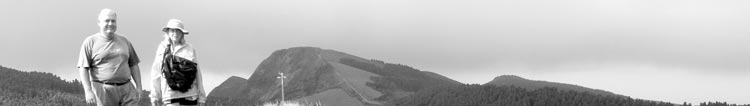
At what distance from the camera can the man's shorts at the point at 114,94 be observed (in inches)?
422

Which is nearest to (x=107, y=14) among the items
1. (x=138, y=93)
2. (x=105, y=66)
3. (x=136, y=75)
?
(x=105, y=66)

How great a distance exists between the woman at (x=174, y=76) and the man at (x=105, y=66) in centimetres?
46

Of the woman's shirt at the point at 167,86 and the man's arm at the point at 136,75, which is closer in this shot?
the woman's shirt at the point at 167,86

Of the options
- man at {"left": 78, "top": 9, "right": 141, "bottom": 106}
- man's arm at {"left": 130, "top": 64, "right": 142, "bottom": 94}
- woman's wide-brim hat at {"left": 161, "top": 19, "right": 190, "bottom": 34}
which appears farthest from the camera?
man's arm at {"left": 130, "top": 64, "right": 142, "bottom": 94}

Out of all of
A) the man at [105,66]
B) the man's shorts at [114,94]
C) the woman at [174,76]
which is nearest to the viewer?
the woman at [174,76]

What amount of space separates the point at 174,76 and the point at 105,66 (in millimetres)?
1046

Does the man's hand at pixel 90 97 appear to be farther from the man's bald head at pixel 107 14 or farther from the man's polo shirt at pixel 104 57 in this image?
the man's bald head at pixel 107 14

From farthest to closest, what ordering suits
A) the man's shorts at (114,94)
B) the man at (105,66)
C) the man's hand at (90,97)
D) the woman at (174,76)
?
the man's shorts at (114,94)
the man at (105,66)
the man's hand at (90,97)
the woman at (174,76)

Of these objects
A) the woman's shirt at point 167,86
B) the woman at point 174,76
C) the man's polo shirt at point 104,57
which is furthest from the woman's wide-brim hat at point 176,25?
the man's polo shirt at point 104,57

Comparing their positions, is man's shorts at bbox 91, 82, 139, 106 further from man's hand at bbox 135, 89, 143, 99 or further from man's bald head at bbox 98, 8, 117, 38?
man's bald head at bbox 98, 8, 117, 38

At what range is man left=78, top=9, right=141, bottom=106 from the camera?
10.6 m

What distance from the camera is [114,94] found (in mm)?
10758

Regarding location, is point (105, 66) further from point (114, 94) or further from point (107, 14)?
point (107, 14)

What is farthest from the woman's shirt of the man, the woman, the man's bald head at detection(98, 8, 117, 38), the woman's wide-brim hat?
the man's bald head at detection(98, 8, 117, 38)
